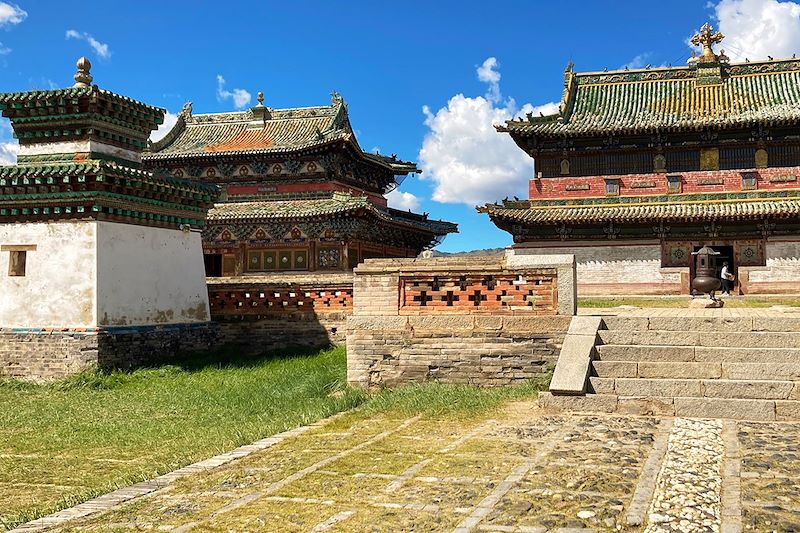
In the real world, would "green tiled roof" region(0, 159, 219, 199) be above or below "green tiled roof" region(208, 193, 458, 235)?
below

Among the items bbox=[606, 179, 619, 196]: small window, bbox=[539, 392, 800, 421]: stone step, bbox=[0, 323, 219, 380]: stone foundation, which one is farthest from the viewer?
bbox=[606, 179, 619, 196]: small window

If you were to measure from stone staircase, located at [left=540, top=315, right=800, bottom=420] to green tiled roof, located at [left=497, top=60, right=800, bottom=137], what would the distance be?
1799cm

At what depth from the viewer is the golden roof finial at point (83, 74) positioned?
1550 cm

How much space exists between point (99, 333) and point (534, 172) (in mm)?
19136

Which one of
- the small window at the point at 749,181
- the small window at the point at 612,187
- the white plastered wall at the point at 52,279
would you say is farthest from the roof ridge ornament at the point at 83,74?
the small window at the point at 749,181

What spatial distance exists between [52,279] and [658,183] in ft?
71.0

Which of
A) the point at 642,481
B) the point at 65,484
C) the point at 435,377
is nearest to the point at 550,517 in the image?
the point at 642,481

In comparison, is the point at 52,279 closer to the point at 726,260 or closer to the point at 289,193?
the point at 289,193

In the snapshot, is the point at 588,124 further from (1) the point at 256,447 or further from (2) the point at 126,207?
(1) the point at 256,447

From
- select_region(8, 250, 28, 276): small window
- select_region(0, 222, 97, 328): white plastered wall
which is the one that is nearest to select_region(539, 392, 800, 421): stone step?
select_region(0, 222, 97, 328): white plastered wall

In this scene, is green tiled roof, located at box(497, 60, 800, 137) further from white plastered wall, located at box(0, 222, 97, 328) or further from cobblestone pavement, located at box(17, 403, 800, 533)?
cobblestone pavement, located at box(17, 403, 800, 533)

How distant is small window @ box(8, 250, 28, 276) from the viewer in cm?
1498

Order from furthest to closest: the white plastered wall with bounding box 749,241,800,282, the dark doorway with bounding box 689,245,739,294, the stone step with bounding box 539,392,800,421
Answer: the dark doorway with bounding box 689,245,739,294, the white plastered wall with bounding box 749,241,800,282, the stone step with bounding box 539,392,800,421

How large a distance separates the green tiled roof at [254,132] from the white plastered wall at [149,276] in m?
10.9
